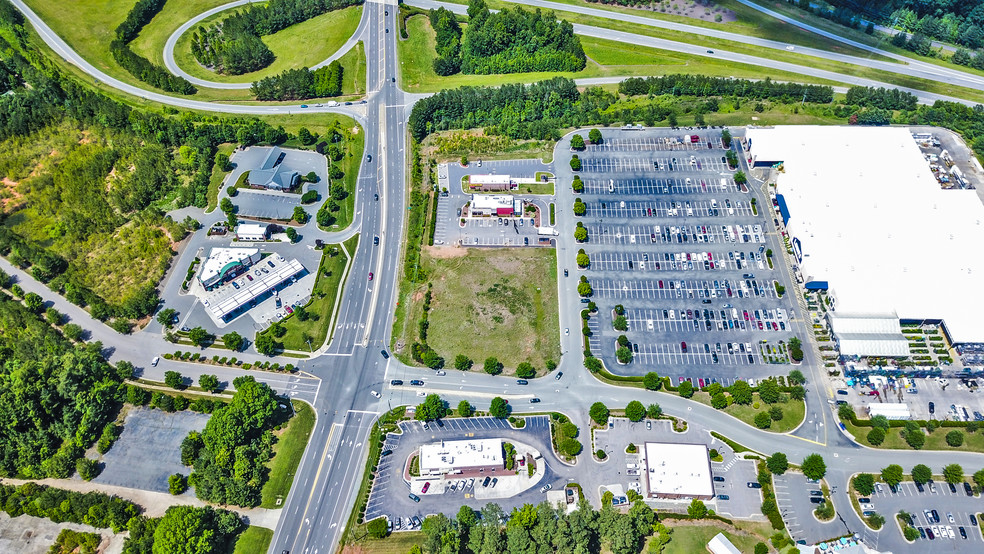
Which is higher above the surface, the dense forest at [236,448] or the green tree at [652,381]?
the green tree at [652,381]

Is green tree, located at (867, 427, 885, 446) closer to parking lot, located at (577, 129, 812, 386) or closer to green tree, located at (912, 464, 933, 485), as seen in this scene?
green tree, located at (912, 464, 933, 485)

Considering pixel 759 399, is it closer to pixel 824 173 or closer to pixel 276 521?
pixel 824 173

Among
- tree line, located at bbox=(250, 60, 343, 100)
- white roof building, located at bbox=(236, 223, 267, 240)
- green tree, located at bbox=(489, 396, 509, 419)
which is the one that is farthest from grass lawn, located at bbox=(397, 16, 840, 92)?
green tree, located at bbox=(489, 396, 509, 419)

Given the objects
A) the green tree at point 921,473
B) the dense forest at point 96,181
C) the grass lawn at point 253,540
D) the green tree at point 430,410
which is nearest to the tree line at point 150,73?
the dense forest at point 96,181

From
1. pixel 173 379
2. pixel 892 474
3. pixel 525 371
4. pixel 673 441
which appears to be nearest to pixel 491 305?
pixel 525 371

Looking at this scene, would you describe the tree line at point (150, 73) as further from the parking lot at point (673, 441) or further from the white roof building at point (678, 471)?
the white roof building at point (678, 471)

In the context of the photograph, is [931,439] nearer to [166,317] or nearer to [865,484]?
[865,484]
